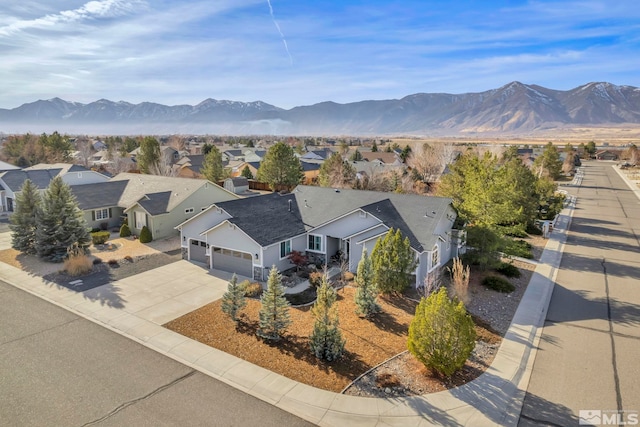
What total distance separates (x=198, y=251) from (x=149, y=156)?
35.9 m

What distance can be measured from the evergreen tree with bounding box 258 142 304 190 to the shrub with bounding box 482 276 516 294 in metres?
34.2

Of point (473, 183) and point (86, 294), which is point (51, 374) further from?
point (473, 183)

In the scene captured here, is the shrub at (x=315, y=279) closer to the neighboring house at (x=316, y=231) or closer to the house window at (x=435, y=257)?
the neighboring house at (x=316, y=231)

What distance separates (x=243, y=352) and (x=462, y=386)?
8.34m

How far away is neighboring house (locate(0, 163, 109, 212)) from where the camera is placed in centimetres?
4066

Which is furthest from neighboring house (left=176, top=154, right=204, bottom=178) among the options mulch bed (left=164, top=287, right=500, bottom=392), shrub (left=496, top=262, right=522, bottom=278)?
shrub (left=496, top=262, right=522, bottom=278)

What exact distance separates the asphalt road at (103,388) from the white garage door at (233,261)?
8925mm

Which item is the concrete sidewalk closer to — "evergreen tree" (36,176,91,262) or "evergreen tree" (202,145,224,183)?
"evergreen tree" (36,176,91,262)

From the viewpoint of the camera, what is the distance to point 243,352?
14.9 meters

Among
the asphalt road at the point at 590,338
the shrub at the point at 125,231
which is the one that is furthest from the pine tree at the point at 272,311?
the shrub at the point at 125,231

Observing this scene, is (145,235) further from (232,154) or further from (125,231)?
(232,154)

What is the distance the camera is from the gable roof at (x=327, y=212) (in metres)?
23.3

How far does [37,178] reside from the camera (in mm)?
41750

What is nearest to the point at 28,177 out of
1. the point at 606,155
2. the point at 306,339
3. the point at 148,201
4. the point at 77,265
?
the point at 148,201
